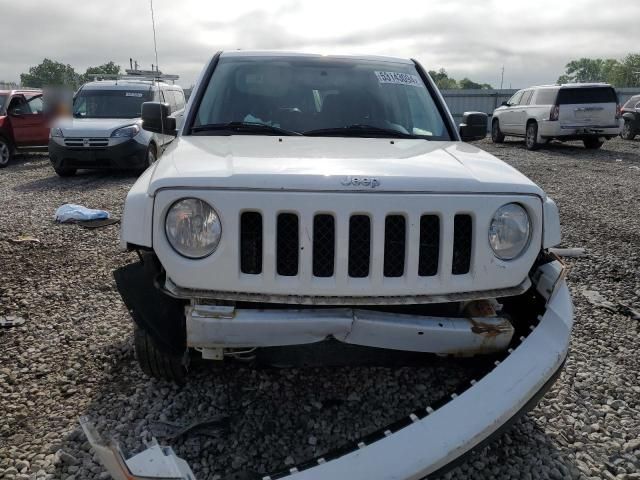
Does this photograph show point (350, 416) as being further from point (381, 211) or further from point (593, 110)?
point (593, 110)

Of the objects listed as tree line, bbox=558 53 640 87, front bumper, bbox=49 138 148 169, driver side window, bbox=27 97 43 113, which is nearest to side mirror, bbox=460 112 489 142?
front bumper, bbox=49 138 148 169

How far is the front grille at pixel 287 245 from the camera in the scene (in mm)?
→ 2130

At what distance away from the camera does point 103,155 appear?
972 centimetres

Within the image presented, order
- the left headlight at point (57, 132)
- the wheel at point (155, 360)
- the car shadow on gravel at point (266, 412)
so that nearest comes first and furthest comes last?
the car shadow on gravel at point (266, 412) → the wheel at point (155, 360) → the left headlight at point (57, 132)

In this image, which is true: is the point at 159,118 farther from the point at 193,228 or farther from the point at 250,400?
the point at 250,400

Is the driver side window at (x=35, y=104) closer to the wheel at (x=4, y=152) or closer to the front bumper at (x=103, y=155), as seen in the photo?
the wheel at (x=4, y=152)

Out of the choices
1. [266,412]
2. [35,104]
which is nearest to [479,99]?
[35,104]

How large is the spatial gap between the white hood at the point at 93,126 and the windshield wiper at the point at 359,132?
760cm

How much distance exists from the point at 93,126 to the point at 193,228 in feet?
28.9

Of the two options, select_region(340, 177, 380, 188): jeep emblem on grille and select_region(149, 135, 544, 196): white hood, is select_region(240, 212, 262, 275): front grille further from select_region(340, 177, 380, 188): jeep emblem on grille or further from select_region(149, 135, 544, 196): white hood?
select_region(340, 177, 380, 188): jeep emblem on grille

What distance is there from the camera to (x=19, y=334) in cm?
358

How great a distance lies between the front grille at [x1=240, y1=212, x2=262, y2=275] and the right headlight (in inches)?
36.9

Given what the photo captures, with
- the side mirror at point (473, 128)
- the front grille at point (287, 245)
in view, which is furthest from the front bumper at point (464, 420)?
the side mirror at point (473, 128)

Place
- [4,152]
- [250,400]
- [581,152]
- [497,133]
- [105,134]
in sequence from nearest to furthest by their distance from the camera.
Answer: [250,400] < [105,134] < [4,152] < [581,152] < [497,133]
